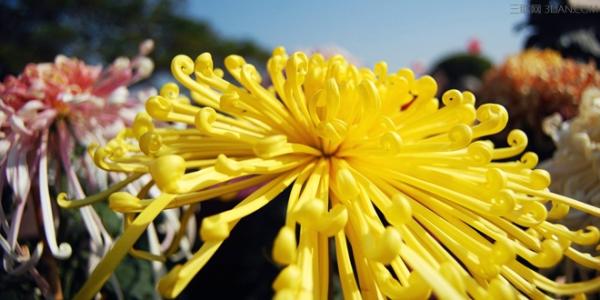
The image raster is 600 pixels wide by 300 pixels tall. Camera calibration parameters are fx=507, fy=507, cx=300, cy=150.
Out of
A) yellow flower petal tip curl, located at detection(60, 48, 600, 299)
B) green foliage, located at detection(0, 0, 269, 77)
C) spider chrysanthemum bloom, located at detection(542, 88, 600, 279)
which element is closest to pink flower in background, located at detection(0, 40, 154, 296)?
yellow flower petal tip curl, located at detection(60, 48, 600, 299)

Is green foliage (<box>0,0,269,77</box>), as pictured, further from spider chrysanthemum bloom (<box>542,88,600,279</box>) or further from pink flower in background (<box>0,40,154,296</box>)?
spider chrysanthemum bloom (<box>542,88,600,279</box>)

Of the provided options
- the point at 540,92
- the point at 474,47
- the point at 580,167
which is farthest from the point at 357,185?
the point at 474,47

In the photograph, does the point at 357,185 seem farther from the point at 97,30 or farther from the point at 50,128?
the point at 97,30

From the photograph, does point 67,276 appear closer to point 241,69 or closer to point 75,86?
point 75,86

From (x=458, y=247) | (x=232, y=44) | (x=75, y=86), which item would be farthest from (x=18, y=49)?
(x=458, y=247)

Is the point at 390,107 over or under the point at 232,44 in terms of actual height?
under

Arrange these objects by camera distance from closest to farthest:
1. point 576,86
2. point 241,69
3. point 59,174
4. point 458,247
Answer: point 458,247
point 241,69
point 59,174
point 576,86
